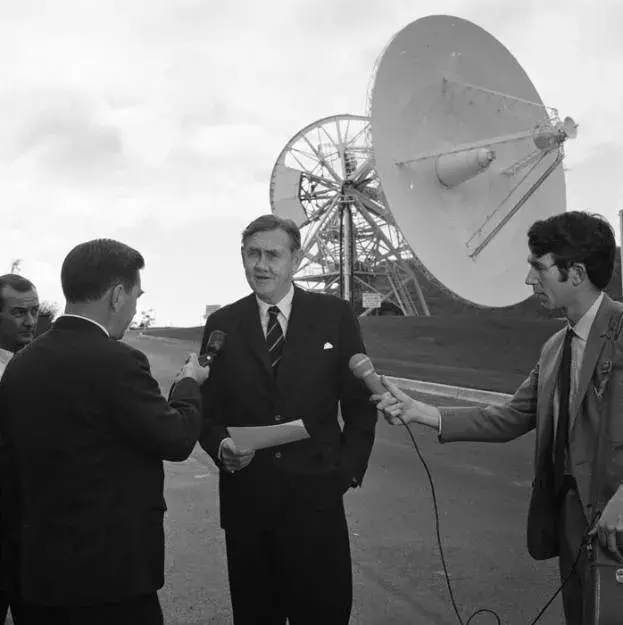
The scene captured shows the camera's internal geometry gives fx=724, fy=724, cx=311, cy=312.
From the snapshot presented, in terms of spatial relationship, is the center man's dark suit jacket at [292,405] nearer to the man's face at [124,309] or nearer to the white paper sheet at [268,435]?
the white paper sheet at [268,435]

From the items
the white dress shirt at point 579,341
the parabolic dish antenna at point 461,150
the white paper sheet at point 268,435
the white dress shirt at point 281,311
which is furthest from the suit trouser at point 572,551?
the parabolic dish antenna at point 461,150

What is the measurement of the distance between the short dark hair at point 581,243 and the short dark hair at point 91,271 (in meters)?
1.55

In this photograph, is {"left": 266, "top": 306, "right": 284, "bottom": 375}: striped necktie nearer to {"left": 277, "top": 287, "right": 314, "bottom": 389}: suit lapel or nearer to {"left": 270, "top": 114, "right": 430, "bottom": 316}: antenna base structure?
{"left": 277, "top": 287, "right": 314, "bottom": 389}: suit lapel

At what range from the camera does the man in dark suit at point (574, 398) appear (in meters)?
2.40

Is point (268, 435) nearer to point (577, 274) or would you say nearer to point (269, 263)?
point (269, 263)

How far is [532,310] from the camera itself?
28125 mm

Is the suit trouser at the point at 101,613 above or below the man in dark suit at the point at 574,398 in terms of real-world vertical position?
below

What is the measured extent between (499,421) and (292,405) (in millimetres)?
891

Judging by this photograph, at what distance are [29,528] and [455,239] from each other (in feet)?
57.8

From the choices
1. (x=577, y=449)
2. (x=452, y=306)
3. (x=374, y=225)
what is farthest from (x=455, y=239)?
(x=577, y=449)

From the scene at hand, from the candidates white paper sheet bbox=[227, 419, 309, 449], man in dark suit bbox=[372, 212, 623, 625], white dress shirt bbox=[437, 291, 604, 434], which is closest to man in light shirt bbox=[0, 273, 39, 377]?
white paper sheet bbox=[227, 419, 309, 449]

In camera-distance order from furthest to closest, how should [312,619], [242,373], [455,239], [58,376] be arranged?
1. [455,239]
2. [242,373]
3. [312,619]
4. [58,376]

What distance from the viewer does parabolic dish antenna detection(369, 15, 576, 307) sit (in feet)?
59.4

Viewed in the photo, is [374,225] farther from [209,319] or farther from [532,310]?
Answer: [209,319]
